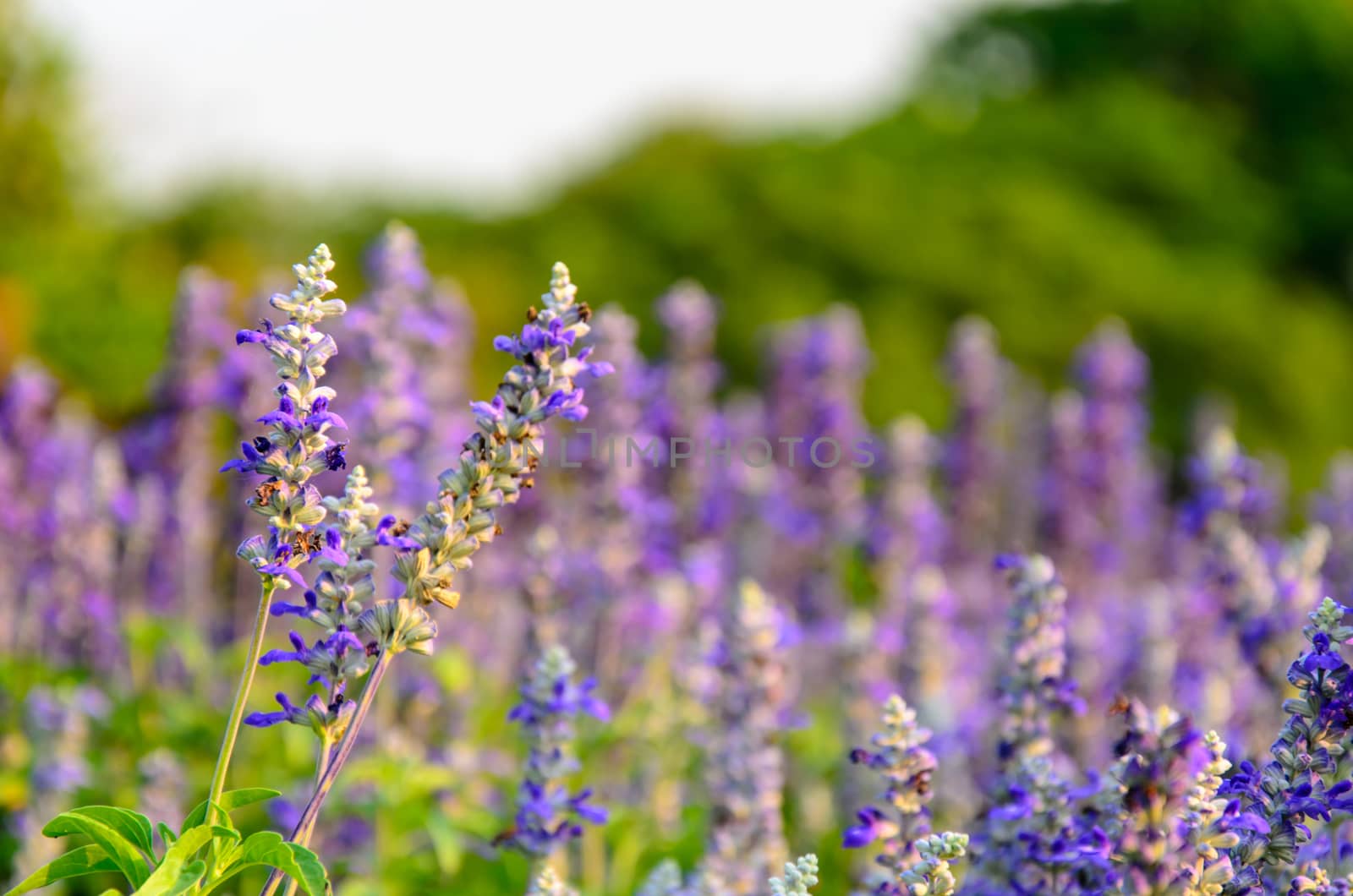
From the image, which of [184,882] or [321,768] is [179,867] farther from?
[321,768]

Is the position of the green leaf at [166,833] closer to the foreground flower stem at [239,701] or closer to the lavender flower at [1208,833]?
the foreground flower stem at [239,701]

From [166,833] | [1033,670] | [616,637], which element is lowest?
[166,833]

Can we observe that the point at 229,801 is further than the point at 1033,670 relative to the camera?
No

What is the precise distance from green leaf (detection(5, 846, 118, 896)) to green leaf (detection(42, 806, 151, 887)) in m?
0.05

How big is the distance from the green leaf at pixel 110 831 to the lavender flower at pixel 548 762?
3.73 ft

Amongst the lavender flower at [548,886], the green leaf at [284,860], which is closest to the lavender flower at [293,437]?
the green leaf at [284,860]

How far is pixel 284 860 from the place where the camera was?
2.46 meters

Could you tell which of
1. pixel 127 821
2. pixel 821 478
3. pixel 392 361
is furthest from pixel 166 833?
pixel 821 478

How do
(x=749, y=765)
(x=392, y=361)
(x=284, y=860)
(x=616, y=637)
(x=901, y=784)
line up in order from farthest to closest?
(x=616, y=637) < (x=392, y=361) < (x=749, y=765) < (x=901, y=784) < (x=284, y=860)

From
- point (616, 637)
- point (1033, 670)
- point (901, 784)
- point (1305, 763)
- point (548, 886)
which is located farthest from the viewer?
point (616, 637)

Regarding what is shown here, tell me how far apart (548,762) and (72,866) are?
4.23 ft

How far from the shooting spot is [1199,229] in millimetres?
25078

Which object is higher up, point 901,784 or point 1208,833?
point 901,784

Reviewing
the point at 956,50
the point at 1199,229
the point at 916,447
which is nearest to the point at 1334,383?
the point at 1199,229
